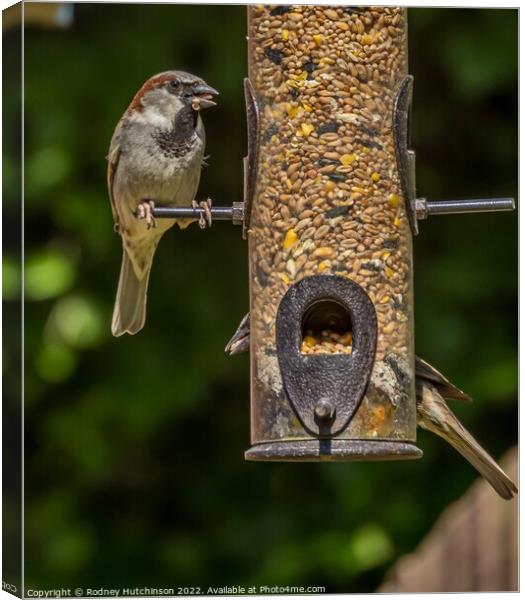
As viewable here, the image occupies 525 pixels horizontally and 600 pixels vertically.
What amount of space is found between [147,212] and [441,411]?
3.32 ft

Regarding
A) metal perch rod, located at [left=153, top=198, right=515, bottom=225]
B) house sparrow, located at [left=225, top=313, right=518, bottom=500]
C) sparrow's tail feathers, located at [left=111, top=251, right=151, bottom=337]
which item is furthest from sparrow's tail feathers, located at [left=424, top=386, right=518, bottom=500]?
sparrow's tail feathers, located at [left=111, top=251, right=151, bottom=337]

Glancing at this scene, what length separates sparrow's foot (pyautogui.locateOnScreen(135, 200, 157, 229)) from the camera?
464 centimetres

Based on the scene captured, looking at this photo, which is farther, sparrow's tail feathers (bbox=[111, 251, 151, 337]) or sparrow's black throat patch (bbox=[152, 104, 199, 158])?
sparrow's tail feathers (bbox=[111, 251, 151, 337])

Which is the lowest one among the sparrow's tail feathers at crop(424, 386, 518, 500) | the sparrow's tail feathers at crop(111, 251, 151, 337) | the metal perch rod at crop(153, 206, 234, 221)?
the sparrow's tail feathers at crop(424, 386, 518, 500)

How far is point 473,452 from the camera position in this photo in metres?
4.42

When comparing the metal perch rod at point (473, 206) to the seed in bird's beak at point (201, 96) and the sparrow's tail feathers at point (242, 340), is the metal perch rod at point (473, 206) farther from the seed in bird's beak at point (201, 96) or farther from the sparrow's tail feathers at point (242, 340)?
the seed in bird's beak at point (201, 96)

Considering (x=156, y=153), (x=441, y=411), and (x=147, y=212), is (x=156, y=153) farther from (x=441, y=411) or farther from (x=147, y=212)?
(x=441, y=411)

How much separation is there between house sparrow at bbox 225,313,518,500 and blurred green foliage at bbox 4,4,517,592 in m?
1.23

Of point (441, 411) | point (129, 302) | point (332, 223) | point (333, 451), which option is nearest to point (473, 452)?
point (441, 411)

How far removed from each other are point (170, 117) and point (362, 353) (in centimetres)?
124

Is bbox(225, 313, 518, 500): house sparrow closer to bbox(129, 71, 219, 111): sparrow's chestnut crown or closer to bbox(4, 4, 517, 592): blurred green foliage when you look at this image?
bbox(129, 71, 219, 111): sparrow's chestnut crown

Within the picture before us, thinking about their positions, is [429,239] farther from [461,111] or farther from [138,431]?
[138,431]

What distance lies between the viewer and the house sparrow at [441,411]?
4242 mm

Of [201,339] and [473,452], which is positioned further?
[201,339]
